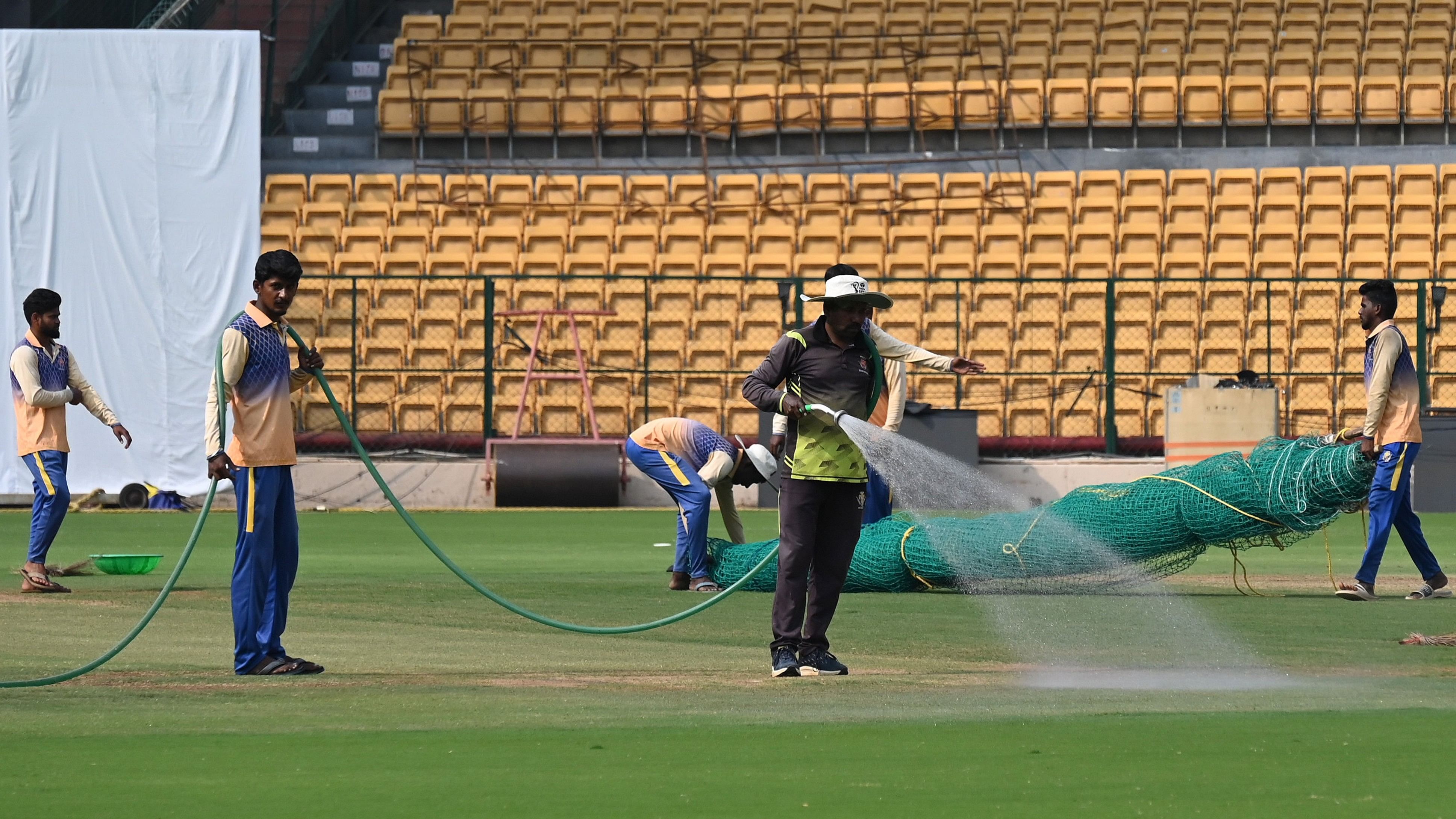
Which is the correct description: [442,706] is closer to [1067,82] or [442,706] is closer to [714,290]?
[714,290]

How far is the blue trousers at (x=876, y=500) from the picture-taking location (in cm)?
1424

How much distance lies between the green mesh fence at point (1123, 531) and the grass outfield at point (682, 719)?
32cm

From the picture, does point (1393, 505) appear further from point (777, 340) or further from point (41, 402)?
point (777, 340)

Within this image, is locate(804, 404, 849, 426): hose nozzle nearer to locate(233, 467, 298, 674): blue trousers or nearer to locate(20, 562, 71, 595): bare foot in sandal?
locate(233, 467, 298, 674): blue trousers

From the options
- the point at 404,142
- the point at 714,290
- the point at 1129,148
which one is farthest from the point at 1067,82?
the point at 404,142

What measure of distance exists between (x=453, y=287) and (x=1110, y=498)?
14.2 meters

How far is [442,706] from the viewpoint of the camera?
7.66 metres

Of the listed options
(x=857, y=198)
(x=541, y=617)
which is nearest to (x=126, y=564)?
(x=541, y=617)

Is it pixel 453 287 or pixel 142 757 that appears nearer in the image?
pixel 142 757

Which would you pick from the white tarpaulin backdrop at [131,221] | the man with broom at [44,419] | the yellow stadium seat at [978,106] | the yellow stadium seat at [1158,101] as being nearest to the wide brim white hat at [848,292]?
the man with broom at [44,419]

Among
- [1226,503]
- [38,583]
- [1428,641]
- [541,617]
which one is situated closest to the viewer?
[1428,641]

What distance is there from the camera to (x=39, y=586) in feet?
41.9

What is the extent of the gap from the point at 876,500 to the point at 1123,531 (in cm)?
235

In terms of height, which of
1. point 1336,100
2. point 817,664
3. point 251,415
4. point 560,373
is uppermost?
point 1336,100
